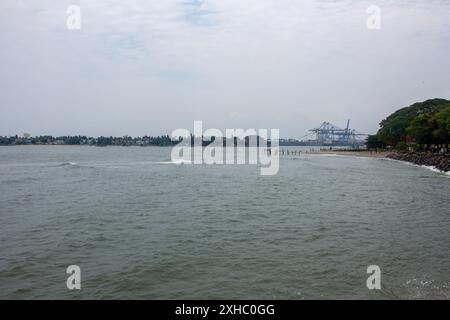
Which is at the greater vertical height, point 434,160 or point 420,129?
point 420,129

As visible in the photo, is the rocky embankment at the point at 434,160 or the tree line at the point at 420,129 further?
the tree line at the point at 420,129

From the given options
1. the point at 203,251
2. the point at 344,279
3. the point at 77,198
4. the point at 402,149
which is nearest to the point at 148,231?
the point at 203,251

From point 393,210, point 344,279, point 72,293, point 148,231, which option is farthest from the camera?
point 393,210

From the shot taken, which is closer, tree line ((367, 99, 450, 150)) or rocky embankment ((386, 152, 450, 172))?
rocky embankment ((386, 152, 450, 172))

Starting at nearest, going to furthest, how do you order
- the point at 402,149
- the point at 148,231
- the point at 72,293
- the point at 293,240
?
the point at 72,293, the point at 293,240, the point at 148,231, the point at 402,149

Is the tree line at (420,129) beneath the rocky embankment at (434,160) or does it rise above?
above

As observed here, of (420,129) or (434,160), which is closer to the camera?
(434,160)

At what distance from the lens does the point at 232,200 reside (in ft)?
87.4

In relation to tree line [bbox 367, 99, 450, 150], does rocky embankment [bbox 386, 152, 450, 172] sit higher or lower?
lower

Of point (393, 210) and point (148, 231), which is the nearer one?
point (148, 231)

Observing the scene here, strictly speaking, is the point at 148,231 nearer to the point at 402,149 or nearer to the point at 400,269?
the point at 400,269

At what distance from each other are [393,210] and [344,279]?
12961 mm

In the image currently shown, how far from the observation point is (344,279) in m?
10.8

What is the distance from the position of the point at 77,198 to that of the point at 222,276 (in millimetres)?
18562
